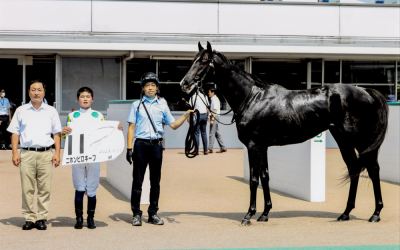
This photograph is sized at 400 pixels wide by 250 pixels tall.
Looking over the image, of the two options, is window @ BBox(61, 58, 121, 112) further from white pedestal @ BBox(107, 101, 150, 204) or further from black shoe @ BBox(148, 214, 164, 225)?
black shoe @ BBox(148, 214, 164, 225)

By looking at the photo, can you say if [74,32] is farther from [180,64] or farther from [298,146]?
[298,146]

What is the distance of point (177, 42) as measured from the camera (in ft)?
56.6

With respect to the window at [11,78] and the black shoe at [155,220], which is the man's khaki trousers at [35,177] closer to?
the black shoe at [155,220]

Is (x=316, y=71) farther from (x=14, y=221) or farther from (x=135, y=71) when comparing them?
(x=14, y=221)

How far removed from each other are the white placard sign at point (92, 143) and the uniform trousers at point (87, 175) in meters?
0.18

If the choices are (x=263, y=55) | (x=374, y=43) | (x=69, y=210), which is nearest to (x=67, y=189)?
(x=69, y=210)

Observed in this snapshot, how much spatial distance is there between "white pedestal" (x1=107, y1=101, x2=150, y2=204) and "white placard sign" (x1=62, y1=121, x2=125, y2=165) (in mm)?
1633

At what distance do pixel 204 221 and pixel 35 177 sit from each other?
221 cm

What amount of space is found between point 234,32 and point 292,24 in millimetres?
2085

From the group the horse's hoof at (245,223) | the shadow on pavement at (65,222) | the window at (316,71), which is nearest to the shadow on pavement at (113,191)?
the shadow on pavement at (65,222)

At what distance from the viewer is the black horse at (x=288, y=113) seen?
6.77 meters

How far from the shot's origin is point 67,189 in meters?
9.20

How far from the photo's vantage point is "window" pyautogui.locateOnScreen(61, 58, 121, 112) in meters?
17.7

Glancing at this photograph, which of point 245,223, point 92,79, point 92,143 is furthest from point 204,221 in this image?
point 92,79
